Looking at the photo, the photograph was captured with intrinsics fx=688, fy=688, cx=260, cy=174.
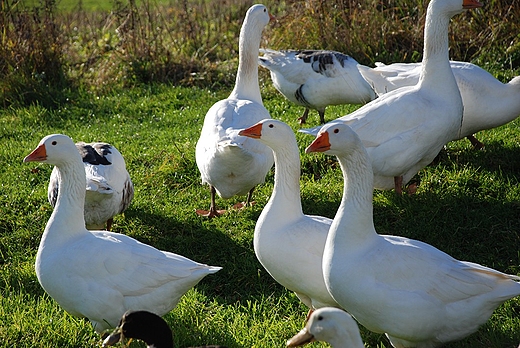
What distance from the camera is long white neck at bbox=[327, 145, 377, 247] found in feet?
13.5

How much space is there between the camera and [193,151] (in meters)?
7.54

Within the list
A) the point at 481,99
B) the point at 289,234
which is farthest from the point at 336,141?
the point at 481,99

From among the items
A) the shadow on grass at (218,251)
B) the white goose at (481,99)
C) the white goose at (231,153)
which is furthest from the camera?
the white goose at (481,99)

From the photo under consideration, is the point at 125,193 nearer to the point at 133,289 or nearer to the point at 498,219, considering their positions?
the point at 133,289

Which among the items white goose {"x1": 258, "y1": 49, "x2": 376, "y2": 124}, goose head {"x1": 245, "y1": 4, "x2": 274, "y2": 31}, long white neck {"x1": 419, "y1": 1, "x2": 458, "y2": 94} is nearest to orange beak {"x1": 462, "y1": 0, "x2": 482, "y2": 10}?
long white neck {"x1": 419, "y1": 1, "x2": 458, "y2": 94}

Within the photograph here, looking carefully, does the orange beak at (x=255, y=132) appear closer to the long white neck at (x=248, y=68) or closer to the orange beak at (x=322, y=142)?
the orange beak at (x=322, y=142)

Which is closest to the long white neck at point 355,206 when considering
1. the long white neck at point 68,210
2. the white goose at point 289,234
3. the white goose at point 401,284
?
the white goose at point 401,284

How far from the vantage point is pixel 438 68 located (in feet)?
19.9

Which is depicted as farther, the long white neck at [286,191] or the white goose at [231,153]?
the white goose at [231,153]

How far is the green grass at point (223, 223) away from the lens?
15.0 feet

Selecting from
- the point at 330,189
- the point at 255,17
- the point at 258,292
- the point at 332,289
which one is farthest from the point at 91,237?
the point at 255,17

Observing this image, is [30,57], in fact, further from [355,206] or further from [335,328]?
[335,328]

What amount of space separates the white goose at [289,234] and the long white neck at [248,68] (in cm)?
247

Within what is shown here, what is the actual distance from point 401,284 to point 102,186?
9.06 feet
